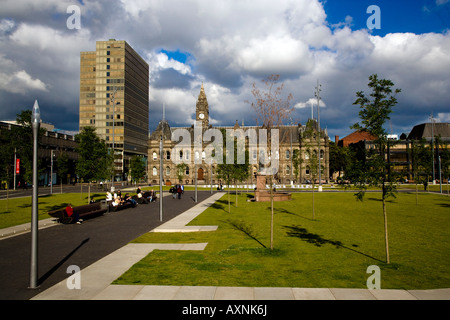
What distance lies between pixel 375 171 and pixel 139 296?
8569 mm

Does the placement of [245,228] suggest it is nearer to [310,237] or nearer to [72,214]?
[310,237]

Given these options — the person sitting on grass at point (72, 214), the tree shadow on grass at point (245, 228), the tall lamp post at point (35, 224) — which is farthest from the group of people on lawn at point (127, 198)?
the tall lamp post at point (35, 224)

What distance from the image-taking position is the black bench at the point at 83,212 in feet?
61.2

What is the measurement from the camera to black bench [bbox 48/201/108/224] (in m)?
18.7

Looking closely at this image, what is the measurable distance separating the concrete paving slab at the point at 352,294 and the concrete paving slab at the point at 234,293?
2.07m

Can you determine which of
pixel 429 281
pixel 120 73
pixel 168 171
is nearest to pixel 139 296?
pixel 429 281

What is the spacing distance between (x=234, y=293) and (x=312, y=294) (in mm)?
1916

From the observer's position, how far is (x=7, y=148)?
3488 centimetres

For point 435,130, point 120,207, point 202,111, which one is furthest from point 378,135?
point 435,130

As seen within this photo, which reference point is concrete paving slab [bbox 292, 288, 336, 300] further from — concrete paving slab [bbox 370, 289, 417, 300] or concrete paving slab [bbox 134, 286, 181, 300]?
concrete paving slab [bbox 134, 286, 181, 300]

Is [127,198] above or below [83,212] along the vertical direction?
above

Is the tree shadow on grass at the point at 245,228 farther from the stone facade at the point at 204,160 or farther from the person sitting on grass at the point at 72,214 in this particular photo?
the stone facade at the point at 204,160

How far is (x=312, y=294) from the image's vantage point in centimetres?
740
